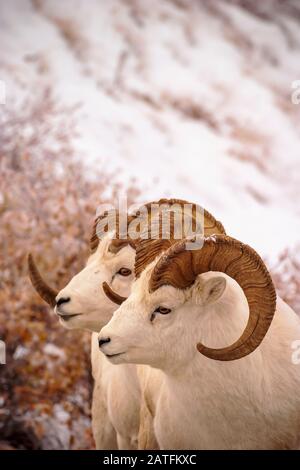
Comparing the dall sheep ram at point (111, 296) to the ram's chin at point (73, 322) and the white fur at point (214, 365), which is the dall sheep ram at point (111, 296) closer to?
the ram's chin at point (73, 322)

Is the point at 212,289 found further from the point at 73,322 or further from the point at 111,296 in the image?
the point at 73,322

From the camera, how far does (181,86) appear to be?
13094mm

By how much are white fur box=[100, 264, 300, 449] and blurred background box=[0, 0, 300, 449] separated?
334 cm

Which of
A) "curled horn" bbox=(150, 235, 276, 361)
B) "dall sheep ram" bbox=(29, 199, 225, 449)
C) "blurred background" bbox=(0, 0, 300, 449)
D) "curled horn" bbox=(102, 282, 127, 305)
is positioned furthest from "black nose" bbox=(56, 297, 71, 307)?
"blurred background" bbox=(0, 0, 300, 449)

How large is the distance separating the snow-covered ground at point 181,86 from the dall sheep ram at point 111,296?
22.3 feet

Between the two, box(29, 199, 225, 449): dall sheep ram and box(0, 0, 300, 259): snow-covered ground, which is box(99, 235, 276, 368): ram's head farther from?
box(0, 0, 300, 259): snow-covered ground

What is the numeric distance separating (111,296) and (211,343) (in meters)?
0.53

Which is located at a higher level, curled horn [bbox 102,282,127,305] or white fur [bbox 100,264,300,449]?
curled horn [bbox 102,282,127,305]

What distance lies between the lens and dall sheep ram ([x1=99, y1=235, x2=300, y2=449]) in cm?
279

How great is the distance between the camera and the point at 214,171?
38.2ft

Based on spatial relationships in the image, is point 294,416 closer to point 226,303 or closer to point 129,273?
point 226,303

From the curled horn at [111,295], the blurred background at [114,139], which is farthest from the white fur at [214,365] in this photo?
the blurred background at [114,139]

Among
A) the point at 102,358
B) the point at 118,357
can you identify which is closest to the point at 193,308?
the point at 118,357

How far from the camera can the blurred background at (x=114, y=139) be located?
22.3ft
